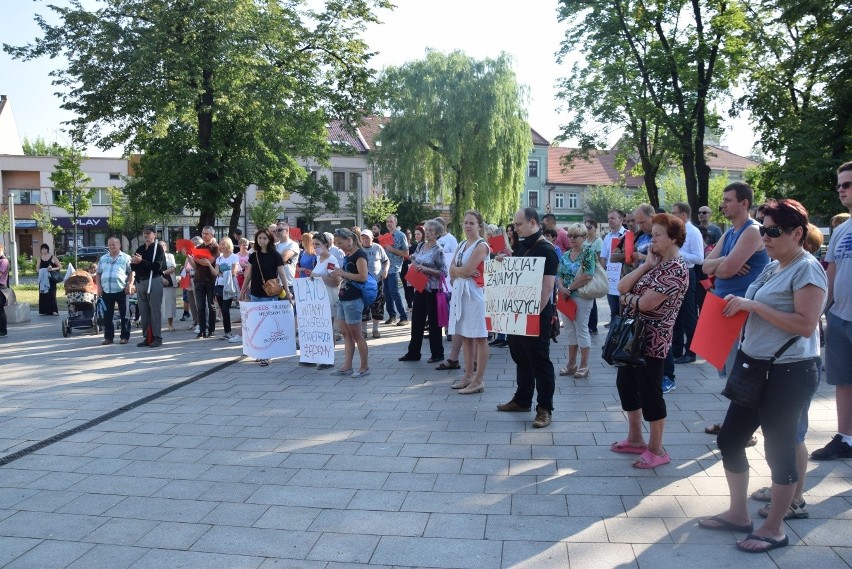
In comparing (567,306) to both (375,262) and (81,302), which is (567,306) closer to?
(375,262)

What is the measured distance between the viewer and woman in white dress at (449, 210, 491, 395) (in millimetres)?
7914

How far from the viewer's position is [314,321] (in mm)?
9898

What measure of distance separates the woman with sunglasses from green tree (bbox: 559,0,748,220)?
2074cm

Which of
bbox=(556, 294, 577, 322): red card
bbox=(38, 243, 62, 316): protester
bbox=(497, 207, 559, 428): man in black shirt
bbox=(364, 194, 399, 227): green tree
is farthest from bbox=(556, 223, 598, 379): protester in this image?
bbox=(364, 194, 399, 227): green tree

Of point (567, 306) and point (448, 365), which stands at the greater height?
point (567, 306)

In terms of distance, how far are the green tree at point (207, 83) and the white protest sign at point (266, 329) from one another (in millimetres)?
10363

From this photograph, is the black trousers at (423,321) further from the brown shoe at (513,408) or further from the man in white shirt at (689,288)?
the man in white shirt at (689,288)

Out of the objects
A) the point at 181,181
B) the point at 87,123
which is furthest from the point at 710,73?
the point at 87,123

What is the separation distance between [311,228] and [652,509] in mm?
53242

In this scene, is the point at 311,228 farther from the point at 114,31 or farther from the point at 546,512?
the point at 546,512

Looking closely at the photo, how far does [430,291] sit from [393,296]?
190 inches

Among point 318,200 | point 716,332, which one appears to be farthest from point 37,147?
point 716,332

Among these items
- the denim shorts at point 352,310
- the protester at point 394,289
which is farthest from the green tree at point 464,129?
the denim shorts at point 352,310

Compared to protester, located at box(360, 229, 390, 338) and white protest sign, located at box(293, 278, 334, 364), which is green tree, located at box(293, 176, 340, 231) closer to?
protester, located at box(360, 229, 390, 338)
